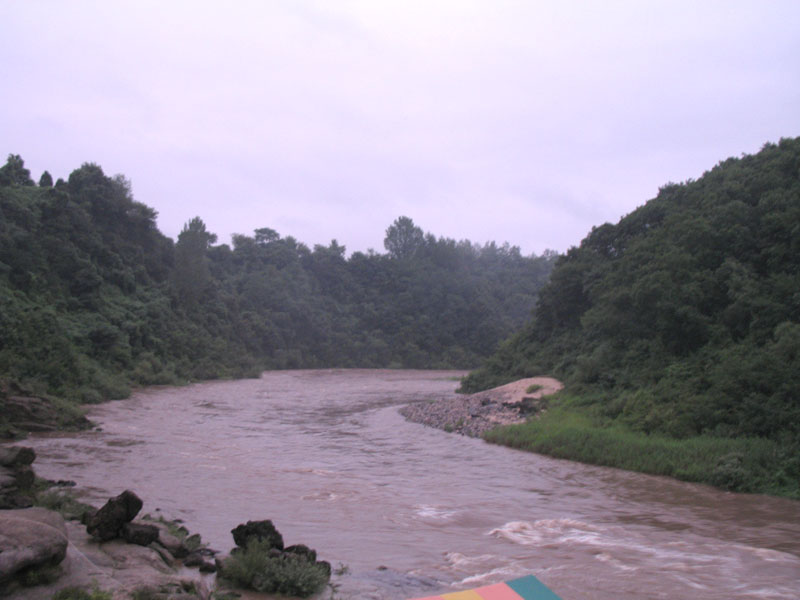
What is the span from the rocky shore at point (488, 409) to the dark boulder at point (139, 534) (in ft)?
52.5

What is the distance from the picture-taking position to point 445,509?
12.5 metres

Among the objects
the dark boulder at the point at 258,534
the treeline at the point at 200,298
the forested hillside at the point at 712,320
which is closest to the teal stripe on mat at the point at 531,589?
the dark boulder at the point at 258,534

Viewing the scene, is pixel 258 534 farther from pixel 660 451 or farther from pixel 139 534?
pixel 660 451

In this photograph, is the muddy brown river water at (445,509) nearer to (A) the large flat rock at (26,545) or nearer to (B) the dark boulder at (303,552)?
(B) the dark boulder at (303,552)

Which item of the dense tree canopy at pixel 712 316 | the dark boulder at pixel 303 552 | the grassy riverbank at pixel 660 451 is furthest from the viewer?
the dense tree canopy at pixel 712 316

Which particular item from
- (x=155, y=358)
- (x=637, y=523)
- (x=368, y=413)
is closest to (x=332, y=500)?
(x=637, y=523)

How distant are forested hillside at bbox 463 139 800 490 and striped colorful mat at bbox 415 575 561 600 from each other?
9343mm

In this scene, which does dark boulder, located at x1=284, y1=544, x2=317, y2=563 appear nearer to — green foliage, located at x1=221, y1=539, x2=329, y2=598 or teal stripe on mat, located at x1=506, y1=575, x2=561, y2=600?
green foliage, located at x1=221, y1=539, x2=329, y2=598

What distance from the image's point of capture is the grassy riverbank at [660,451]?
45.4ft

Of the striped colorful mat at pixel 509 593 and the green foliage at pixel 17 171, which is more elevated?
the green foliage at pixel 17 171

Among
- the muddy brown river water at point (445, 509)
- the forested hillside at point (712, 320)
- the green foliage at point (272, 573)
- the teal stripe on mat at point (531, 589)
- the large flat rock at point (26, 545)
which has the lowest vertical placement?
the muddy brown river water at point (445, 509)

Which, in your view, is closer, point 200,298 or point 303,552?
point 303,552

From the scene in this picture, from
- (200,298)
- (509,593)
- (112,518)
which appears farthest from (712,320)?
(200,298)

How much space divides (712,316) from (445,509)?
12622 millimetres
